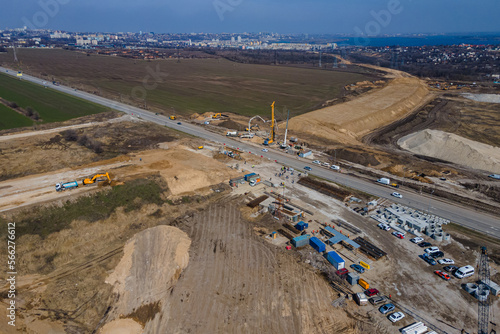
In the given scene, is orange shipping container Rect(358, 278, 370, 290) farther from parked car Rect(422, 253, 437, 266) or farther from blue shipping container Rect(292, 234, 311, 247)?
parked car Rect(422, 253, 437, 266)

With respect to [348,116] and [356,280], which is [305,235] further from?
[348,116]

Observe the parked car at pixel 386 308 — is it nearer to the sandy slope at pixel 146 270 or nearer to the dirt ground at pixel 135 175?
the sandy slope at pixel 146 270

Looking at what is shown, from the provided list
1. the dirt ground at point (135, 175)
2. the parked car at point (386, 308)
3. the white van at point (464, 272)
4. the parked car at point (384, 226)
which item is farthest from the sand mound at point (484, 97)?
the parked car at point (386, 308)

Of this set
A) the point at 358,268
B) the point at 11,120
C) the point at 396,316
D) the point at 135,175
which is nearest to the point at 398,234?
the point at 358,268

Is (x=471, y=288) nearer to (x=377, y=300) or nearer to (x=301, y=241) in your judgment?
(x=377, y=300)

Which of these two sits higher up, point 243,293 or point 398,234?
point 398,234

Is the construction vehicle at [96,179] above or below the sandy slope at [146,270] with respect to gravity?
above

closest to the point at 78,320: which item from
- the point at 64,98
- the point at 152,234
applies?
the point at 152,234
